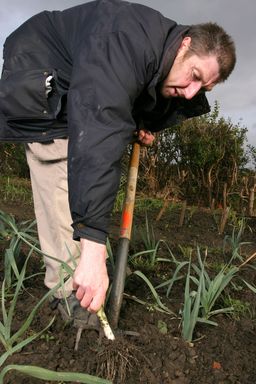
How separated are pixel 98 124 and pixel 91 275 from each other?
0.55 metres

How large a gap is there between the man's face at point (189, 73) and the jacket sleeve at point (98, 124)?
380 mm

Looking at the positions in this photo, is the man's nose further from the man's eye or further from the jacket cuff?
the jacket cuff

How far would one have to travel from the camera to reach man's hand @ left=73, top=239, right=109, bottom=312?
5.49 feet

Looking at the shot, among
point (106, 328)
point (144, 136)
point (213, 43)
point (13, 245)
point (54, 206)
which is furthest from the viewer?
point (144, 136)

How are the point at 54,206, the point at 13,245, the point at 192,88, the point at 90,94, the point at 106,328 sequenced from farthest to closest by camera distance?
the point at 13,245 → the point at 54,206 → the point at 192,88 → the point at 106,328 → the point at 90,94

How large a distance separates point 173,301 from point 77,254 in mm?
568

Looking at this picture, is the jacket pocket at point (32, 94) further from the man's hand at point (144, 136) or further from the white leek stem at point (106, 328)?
the white leek stem at point (106, 328)

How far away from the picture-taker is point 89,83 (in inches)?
71.2

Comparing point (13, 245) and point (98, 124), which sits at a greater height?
point (98, 124)

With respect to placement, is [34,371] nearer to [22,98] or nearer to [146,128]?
[22,98]

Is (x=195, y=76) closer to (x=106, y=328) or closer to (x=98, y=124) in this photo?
(x=98, y=124)

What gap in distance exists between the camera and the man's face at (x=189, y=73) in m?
2.23

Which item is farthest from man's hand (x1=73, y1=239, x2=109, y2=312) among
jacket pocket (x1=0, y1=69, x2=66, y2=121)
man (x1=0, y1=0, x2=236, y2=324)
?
jacket pocket (x1=0, y1=69, x2=66, y2=121)

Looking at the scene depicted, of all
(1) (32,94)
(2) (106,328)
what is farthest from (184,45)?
(2) (106,328)
